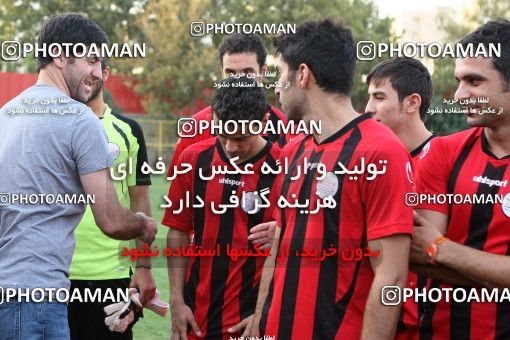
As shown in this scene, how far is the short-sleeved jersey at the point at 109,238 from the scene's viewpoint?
3658 millimetres

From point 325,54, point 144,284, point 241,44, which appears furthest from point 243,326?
point 241,44

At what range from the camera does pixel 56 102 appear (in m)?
2.63

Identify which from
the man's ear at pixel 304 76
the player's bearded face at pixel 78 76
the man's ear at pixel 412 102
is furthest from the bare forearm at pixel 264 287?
the man's ear at pixel 412 102

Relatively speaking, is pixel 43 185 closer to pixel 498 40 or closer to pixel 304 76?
pixel 304 76

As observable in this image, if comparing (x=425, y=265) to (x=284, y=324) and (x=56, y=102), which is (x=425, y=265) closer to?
(x=284, y=324)

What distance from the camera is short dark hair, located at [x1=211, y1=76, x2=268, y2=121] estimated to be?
130 inches

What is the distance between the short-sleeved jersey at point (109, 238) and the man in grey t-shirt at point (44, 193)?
1003 mm

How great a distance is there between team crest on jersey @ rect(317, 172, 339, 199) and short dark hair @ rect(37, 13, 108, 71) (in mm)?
1030

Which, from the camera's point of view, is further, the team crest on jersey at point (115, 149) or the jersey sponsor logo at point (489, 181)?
the team crest on jersey at point (115, 149)

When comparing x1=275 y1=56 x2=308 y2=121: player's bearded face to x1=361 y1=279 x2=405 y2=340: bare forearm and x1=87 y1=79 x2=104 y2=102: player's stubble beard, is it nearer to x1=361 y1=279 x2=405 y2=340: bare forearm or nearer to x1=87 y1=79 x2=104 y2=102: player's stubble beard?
x1=361 y1=279 x2=405 y2=340: bare forearm

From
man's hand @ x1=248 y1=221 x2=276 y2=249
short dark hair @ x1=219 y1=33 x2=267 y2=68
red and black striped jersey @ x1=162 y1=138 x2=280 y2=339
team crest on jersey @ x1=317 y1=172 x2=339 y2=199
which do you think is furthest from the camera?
short dark hair @ x1=219 y1=33 x2=267 y2=68

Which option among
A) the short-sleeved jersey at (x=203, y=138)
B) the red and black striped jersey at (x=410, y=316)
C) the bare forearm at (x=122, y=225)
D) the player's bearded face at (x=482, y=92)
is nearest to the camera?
the player's bearded face at (x=482, y=92)

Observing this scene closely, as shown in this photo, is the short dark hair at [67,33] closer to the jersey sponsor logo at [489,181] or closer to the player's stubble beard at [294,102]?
the player's stubble beard at [294,102]

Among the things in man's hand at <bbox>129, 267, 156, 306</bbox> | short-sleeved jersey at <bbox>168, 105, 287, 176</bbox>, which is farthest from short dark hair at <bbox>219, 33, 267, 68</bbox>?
man's hand at <bbox>129, 267, 156, 306</bbox>
